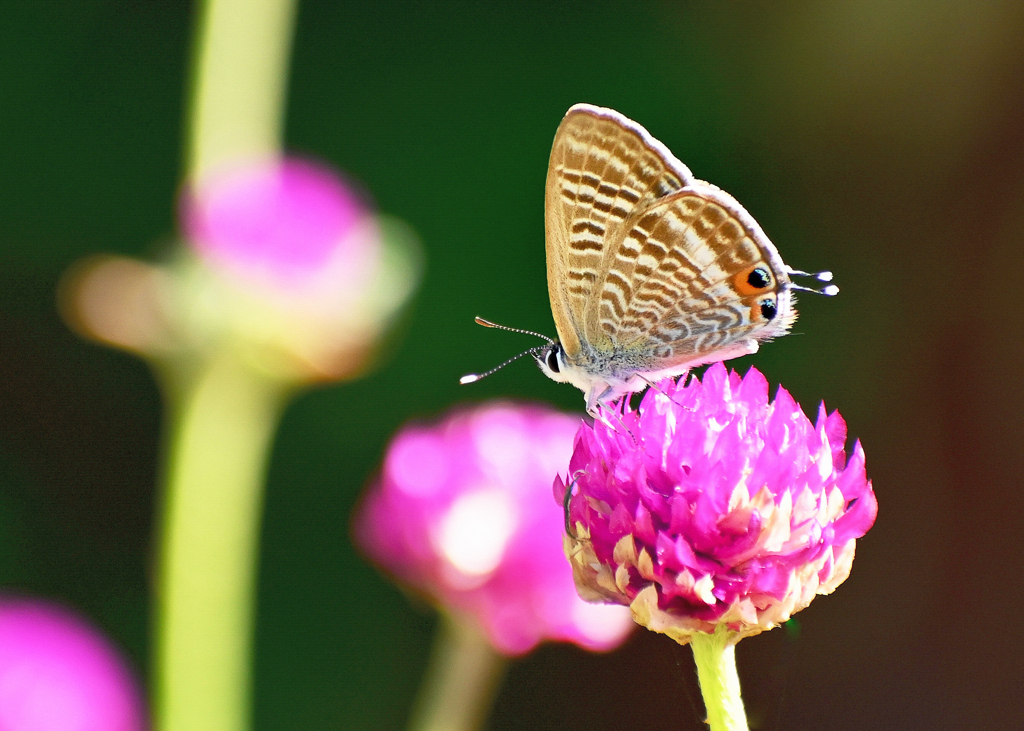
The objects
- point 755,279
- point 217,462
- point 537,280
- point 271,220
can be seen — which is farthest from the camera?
point 537,280

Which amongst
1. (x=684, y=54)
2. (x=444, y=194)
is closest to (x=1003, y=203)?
(x=684, y=54)

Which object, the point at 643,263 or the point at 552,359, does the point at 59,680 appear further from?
the point at 643,263

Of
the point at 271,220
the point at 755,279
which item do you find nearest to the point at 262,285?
the point at 271,220

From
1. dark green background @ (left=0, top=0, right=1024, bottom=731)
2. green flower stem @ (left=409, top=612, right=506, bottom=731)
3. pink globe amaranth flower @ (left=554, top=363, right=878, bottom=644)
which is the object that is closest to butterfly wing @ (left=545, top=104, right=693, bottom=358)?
pink globe amaranth flower @ (left=554, top=363, right=878, bottom=644)

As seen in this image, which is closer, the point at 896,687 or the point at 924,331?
the point at 896,687

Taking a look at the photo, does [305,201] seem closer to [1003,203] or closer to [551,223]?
[551,223]

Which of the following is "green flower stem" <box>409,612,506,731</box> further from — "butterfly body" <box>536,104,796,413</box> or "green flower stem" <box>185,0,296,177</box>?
"green flower stem" <box>185,0,296,177</box>

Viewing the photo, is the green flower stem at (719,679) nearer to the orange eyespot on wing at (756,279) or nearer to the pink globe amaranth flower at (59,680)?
the orange eyespot on wing at (756,279)

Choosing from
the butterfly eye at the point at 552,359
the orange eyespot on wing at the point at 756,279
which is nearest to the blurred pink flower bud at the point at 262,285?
the butterfly eye at the point at 552,359
